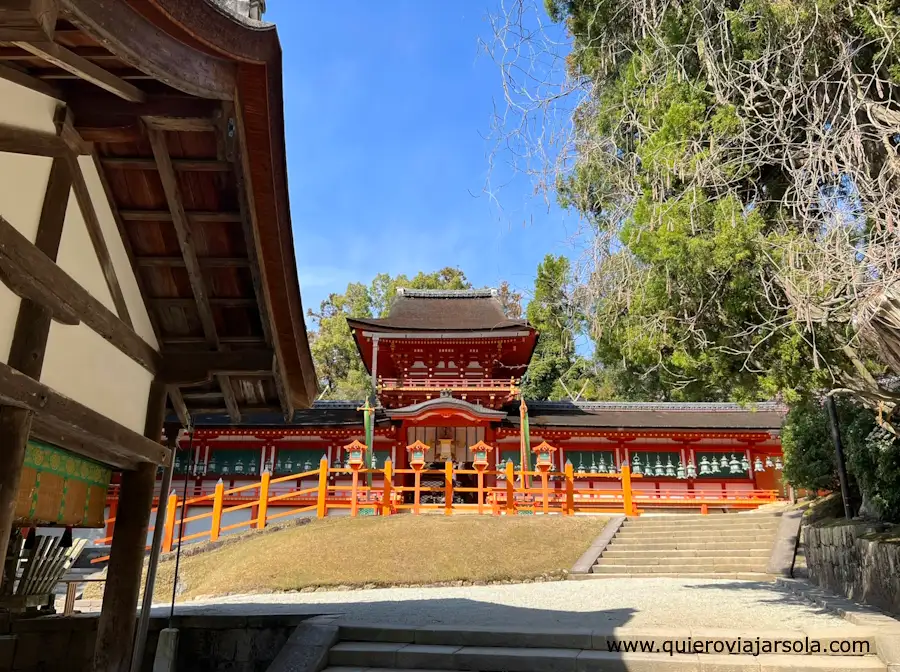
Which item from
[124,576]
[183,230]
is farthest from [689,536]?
[183,230]

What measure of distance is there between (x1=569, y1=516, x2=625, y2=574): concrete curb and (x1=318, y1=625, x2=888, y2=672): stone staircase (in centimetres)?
634

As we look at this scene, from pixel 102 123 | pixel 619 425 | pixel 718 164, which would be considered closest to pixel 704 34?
pixel 718 164

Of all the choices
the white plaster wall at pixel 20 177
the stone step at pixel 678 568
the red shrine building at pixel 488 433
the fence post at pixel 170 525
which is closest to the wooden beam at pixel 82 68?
the white plaster wall at pixel 20 177

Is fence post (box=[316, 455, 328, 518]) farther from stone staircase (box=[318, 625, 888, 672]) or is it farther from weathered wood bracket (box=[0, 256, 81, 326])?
weathered wood bracket (box=[0, 256, 81, 326])

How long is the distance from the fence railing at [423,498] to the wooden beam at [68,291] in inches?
382

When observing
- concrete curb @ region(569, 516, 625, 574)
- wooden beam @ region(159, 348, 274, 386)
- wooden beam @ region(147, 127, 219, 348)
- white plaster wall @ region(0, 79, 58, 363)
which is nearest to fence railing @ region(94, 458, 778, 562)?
concrete curb @ region(569, 516, 625, 574)

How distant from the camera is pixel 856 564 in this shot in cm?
773

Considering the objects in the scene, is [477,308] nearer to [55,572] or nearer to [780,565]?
[780,565]

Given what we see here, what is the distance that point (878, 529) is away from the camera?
26.1 ft

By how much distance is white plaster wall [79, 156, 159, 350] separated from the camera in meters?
4.36

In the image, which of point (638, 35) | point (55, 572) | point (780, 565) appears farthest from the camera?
point (780, 565)

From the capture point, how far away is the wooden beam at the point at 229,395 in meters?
5.75

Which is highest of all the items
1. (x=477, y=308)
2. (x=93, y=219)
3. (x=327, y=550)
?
(x=477, y=308)

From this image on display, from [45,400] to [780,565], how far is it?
11412 millimetres
